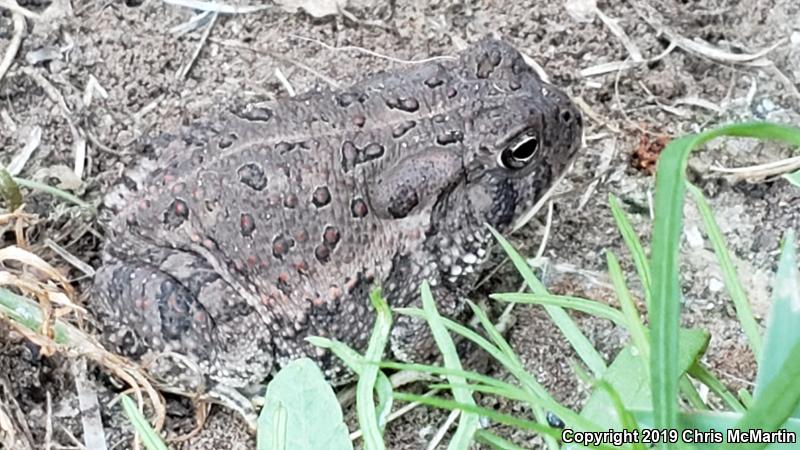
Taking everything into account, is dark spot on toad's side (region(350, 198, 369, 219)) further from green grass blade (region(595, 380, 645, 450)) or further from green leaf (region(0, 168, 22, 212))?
green grass blade (region(595, 380, 645, 450))

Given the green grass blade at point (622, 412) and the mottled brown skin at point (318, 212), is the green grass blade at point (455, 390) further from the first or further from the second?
the mottled brown skin at point (318, 212)

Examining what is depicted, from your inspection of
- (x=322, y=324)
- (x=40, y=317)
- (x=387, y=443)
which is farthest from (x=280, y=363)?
(x=40, y=317)

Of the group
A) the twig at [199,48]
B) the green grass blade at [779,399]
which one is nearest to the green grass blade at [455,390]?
the green grass blade at [779,399]

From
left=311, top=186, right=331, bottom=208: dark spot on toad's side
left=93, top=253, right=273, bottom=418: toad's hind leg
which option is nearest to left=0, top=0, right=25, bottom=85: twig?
left=93, top=253, right=273, bottom=418: toad's hind leg

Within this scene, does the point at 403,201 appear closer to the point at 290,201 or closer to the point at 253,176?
the point at 290,201

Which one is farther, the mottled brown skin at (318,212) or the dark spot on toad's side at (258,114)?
the dark spot on toad's side at (258,114)

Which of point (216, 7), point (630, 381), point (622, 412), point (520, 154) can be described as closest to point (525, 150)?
point (520, 154)
